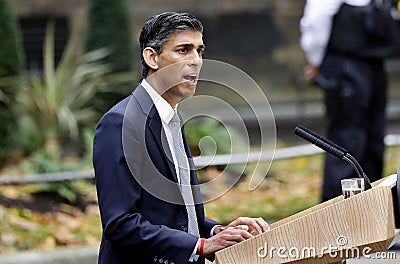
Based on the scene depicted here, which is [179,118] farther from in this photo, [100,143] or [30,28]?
[30,28]

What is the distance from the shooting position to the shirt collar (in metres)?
3.62

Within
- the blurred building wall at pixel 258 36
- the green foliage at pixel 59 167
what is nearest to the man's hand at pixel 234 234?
the green foliage at pixel 59 167

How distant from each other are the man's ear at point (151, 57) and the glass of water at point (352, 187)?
758 millimetres

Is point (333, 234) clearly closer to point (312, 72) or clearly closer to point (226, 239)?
point (226, 239)

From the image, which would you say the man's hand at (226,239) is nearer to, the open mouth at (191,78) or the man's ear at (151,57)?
the open mouth at (191,78)

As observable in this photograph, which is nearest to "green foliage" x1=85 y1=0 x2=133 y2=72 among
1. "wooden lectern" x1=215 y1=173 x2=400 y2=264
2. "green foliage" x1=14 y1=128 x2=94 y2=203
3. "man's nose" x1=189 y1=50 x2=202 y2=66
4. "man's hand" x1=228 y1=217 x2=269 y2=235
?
"green foliage" x1=14 y1=128 x2=94 y2=203

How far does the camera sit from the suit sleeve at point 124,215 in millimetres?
3406

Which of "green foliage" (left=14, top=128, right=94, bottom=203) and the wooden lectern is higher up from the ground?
the wooden lectern

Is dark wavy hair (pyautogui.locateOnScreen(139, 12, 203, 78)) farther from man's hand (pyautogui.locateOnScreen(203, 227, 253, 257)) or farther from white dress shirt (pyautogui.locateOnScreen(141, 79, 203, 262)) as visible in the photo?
man's hand (pyautogui.locateOnScreen(203, 227, 253, 257))

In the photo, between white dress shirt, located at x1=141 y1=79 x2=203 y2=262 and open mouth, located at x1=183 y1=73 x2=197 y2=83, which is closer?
open mouth, located at x1=183 y1=73 x2=197 y2=83

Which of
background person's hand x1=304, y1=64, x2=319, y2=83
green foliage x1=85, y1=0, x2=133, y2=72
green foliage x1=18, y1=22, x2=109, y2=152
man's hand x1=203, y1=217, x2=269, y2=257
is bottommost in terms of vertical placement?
green foliage x1=18, y1=22, x2=109, y2=152

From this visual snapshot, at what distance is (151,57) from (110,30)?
321 inches

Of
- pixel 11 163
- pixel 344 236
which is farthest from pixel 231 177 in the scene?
pixel 344 236

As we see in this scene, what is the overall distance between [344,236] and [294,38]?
43.8 ft
